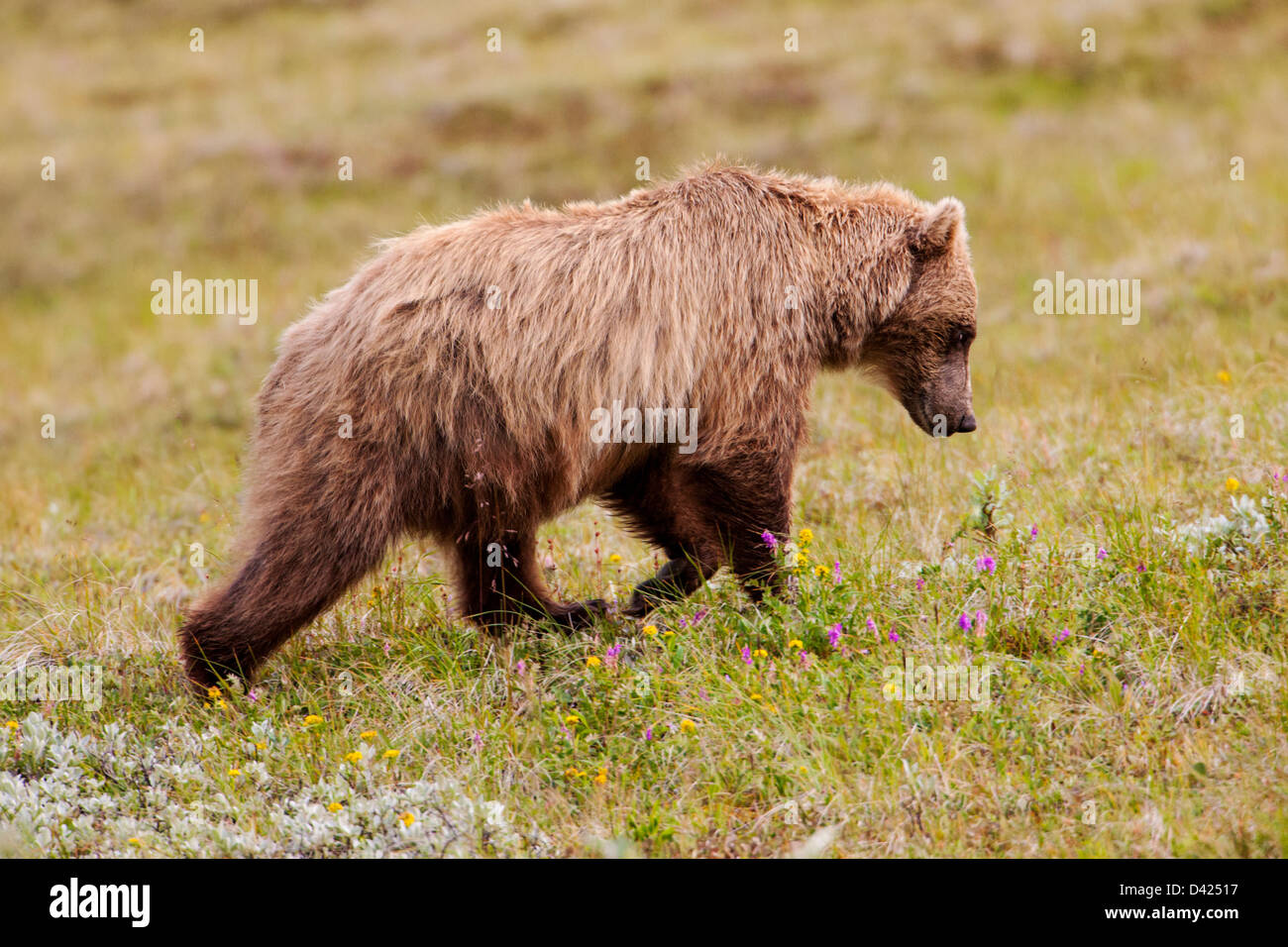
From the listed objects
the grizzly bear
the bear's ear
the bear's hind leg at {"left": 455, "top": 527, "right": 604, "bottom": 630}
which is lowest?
the bear's hind leg at {"left": 455, "top": 527, "right": 604, "bottom": 630}

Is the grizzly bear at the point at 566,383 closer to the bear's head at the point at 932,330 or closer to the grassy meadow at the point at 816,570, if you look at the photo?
the bear's head at the point at 932,330

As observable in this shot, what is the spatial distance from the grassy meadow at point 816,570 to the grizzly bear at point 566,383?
1.16 feet

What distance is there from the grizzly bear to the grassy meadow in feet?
1.16

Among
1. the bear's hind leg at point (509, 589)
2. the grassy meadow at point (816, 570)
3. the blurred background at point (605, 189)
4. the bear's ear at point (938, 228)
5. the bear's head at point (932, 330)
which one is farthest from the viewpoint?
the blurred background at point (605, 189)

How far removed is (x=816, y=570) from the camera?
5.39 metres

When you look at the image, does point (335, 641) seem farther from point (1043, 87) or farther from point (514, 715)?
point (1043, 87)

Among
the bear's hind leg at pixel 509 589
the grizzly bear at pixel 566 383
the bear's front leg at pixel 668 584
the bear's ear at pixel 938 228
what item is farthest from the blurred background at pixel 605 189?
the bear's ear at pixel 938 228

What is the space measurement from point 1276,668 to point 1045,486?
6.97ft

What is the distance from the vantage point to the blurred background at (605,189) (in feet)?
24.2

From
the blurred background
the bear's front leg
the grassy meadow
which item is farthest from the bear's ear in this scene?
the bear's front leg

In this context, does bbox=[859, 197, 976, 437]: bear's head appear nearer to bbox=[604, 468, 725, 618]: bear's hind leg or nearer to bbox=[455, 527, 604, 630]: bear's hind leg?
bbox=[604, 468, 725, 618]: bear's hind leg

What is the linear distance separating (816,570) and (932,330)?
1.62 metres

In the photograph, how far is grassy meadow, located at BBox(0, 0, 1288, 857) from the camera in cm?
435

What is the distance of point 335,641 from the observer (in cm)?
574
